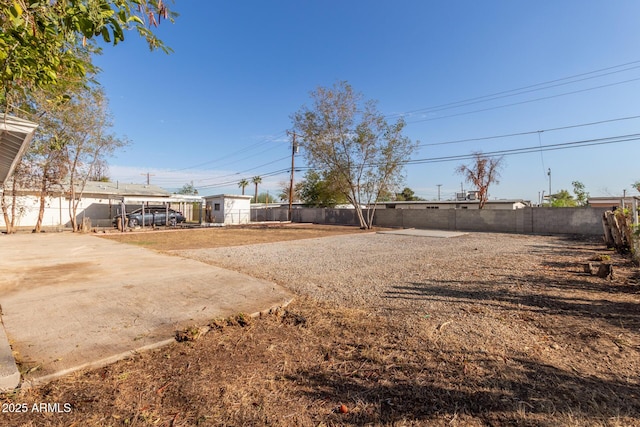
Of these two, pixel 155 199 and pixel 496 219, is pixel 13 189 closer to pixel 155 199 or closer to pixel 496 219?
pixel 155 199

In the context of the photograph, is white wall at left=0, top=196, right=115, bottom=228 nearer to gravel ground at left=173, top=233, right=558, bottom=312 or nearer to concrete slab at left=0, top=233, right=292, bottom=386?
concrete slab at left=0, top=233, right=292, bottom=386

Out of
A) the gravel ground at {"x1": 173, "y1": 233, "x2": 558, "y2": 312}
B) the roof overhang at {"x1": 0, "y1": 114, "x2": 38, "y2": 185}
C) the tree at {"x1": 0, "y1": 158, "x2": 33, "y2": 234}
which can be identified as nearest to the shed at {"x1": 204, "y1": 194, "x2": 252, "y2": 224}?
the tree at {"x1": 0, "y1": 158, "x2": 33, "y2": 234}

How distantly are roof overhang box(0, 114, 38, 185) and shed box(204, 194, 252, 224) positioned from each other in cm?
2125

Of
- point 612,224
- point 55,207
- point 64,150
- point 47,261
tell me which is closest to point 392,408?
point 47,261

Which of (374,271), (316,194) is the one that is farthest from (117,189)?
(374,271)

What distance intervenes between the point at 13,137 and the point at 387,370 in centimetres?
568

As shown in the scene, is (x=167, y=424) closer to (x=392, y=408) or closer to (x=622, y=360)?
(x=392, y=408)

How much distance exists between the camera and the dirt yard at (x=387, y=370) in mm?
1936

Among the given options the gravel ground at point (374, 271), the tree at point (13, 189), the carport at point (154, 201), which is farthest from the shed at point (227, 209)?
the gravel ground at point (374, 271)

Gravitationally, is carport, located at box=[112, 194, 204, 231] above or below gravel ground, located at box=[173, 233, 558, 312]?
above

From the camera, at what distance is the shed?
26922 millimetres

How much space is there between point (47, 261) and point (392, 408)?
8.78 m

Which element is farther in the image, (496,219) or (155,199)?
(155,199)

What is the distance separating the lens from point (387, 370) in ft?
8.12
